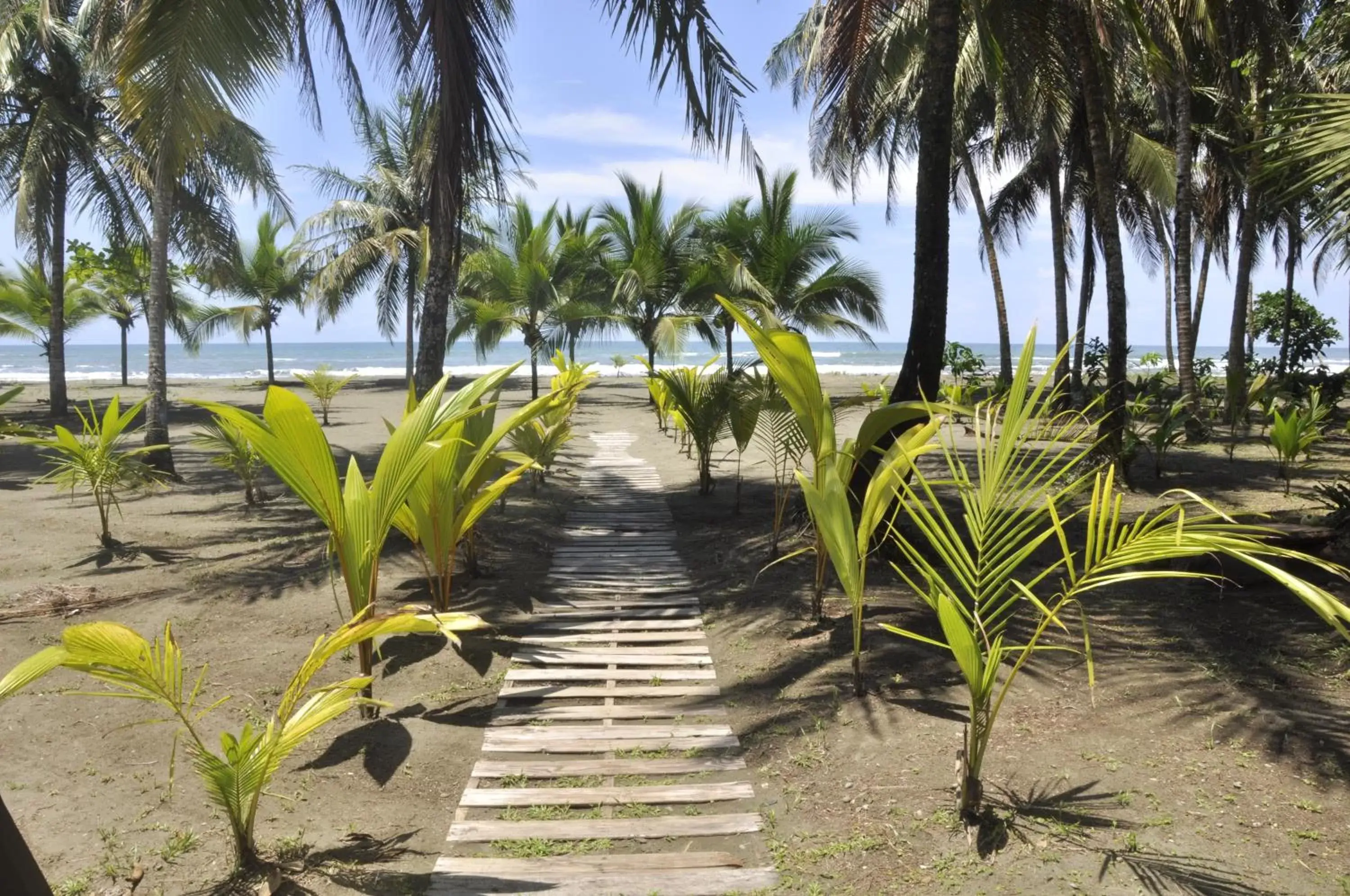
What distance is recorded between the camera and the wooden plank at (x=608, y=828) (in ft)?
9.20

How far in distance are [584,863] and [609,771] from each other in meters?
0.62

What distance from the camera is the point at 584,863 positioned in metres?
2.64

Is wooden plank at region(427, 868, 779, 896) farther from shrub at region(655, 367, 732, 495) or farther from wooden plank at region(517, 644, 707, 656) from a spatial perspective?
shrub at region(655, 367, 732, 495)

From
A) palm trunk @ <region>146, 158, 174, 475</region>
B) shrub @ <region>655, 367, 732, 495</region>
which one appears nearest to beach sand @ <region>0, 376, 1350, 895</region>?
shrub @ <region>655, 367, 732, 495</region>

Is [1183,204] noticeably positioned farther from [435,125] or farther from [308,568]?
[308,568]

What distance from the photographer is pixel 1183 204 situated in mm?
11094

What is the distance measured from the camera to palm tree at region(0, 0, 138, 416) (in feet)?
41.6

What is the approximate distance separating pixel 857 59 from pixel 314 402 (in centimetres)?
1932

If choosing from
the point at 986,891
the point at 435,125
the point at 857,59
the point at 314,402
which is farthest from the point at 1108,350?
the point at 314,402

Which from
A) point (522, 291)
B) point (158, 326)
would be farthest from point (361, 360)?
point (158, 326)

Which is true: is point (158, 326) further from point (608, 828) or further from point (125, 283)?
point (125, 283)

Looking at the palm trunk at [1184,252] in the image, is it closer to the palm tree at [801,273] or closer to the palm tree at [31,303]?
the palm tree at [801,273]

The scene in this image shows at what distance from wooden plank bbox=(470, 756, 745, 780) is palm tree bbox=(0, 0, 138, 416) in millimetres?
12912

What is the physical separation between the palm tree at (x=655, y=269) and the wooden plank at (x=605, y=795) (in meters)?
16.7
